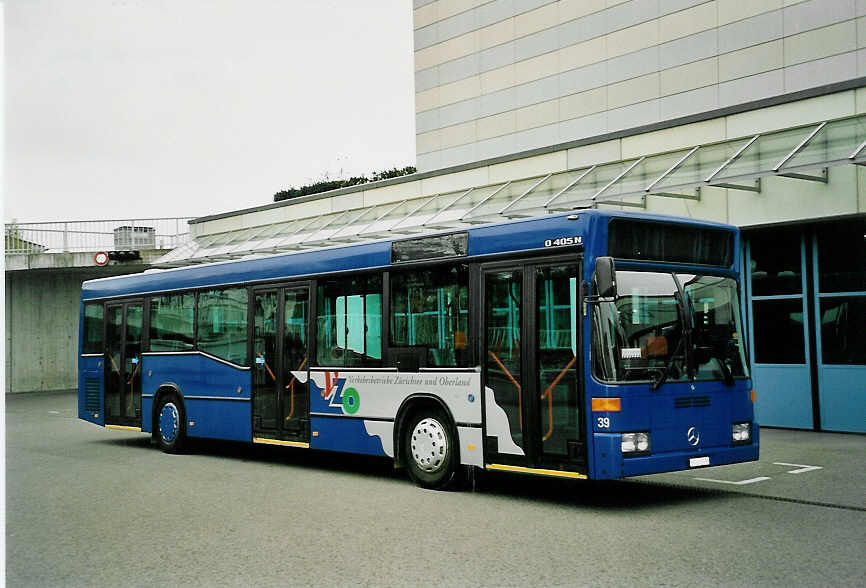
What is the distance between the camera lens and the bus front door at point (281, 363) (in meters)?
12.7

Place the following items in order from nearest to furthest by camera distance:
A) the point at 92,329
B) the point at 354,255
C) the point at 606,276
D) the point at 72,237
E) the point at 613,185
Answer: the point at 606,276 → the point at 354,255 → the point at 92,329 → the point at 613,185 → the point at 72,237

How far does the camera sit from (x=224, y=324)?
14.2 meters

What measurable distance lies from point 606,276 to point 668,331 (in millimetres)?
996

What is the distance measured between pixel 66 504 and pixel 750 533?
21.6ft

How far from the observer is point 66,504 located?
33.0ft

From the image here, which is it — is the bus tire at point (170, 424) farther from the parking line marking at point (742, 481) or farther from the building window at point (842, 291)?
the building window at point (842, 291)

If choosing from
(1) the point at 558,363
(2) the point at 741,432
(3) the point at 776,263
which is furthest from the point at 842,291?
(1) the point at 558,363

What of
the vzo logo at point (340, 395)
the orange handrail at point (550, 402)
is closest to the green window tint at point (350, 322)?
the vzo logo at point (340, 395)

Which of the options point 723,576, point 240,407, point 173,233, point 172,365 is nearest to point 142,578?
point 723,576

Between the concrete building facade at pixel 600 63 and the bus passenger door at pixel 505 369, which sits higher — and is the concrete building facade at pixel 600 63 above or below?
above

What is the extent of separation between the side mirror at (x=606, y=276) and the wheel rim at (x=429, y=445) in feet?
9.15

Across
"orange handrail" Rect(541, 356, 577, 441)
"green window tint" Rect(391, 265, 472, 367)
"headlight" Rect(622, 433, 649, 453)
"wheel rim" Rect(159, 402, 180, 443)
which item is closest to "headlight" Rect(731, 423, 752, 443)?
"headlight" Rect(622, 433, 649, 453)

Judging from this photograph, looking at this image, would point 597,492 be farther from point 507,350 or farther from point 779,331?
point 779,331

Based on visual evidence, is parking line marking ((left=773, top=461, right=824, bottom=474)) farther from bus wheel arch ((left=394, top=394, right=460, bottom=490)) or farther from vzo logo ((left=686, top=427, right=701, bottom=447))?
bus wheel arch ((left=394, top=394, right=460, bottom=490))
